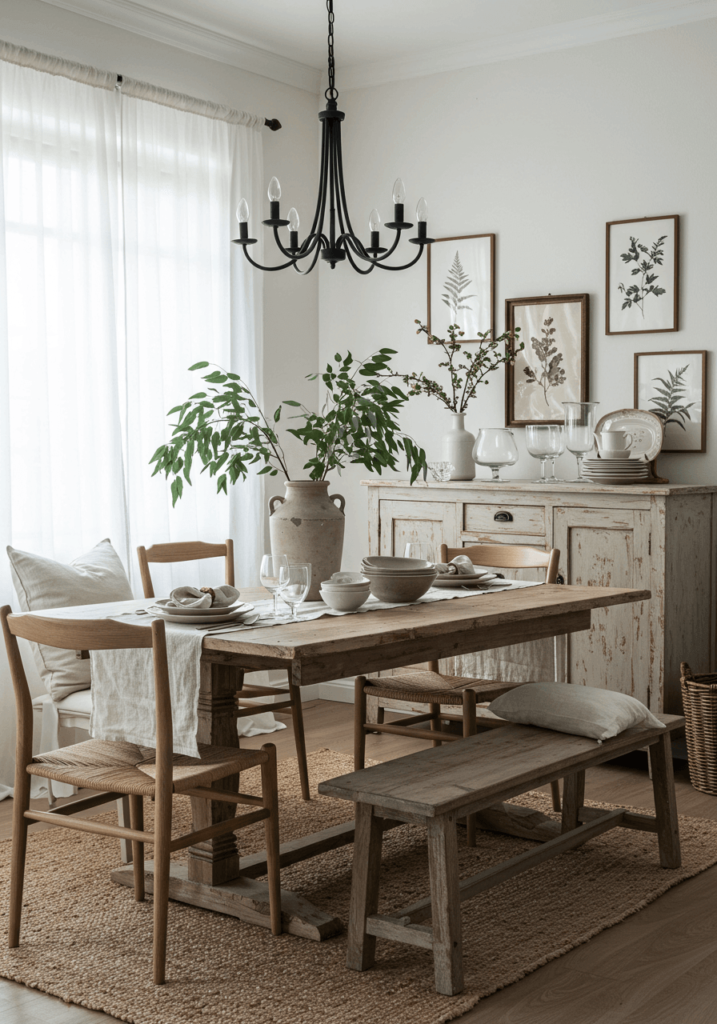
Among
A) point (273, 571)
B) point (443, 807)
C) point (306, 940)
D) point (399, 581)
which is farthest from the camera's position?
point (399, 581)

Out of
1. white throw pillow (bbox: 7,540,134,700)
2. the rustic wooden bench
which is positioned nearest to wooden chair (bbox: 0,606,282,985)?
the rustic wooden bench

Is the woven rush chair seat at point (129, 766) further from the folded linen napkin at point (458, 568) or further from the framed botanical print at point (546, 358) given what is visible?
the framed botanical print at point (546, 358)

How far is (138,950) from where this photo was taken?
2633 mm

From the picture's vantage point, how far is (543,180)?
16.1 feet

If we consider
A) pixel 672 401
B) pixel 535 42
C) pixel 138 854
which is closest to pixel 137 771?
pixel 138 854

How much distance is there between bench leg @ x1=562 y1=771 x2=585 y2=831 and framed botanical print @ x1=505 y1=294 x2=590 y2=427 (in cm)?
202

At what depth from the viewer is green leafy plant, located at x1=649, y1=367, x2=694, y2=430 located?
455 centimetres

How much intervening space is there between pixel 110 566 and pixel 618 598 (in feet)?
5.51

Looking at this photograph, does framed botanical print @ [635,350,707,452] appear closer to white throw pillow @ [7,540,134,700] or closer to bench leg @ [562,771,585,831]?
bench leg @ [562,771,585,831]

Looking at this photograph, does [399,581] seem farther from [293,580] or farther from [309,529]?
[293,580]

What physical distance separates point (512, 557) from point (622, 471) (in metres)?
0.77

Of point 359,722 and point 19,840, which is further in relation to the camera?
point 359,722

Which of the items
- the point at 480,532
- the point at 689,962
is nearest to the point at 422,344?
the point at 480,532

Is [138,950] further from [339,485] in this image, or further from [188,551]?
[339,485]
